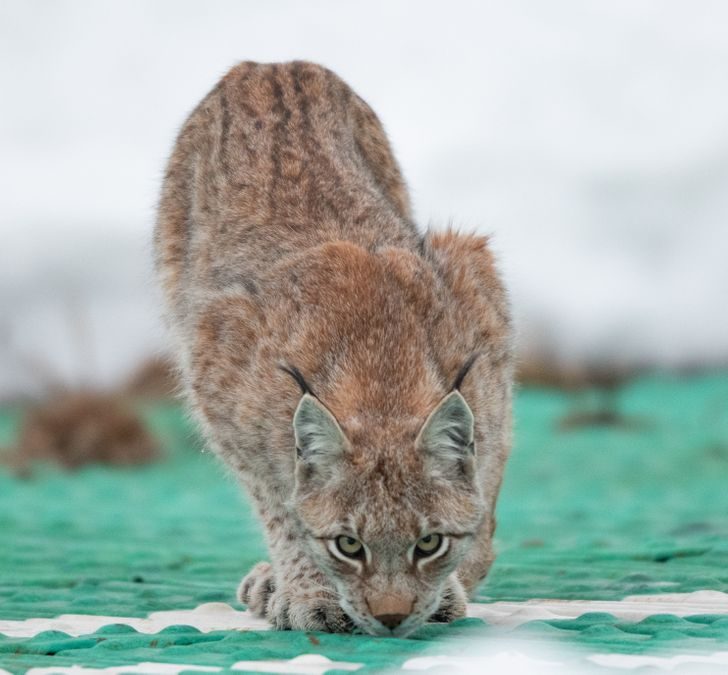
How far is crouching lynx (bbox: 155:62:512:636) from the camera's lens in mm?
4504

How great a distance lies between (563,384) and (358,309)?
38.1 feet

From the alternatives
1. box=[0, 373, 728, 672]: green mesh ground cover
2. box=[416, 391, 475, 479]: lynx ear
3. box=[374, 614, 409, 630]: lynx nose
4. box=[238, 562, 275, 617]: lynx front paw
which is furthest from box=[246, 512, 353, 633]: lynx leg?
box=[416, 391, 475, 479]: lynx ear

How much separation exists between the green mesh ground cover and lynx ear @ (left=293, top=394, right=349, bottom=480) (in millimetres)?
602

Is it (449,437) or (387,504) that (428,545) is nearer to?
(387,504)

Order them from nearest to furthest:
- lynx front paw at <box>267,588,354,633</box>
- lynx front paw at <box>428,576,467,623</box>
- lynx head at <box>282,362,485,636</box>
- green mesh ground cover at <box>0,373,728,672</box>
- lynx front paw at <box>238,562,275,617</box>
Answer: lynx head at <box>282,362,485,636</box>
green mesh ground cover at <box>0,373,728,672</box>
lynx front paw at <box>267,588,354,633</box>
lynx front paw at <box>428,576,467,623</box>
lynx front paw at <box>238,562,275,617</box>

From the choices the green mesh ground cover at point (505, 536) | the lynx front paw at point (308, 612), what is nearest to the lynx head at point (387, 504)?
the green mesh ground cover at point (505, 536)

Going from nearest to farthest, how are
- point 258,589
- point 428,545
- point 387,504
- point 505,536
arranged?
1. point 387,504
2. point 428,545
3. point 258,589
4. point 505,536

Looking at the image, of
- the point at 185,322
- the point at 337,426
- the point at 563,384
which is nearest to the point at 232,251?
the point at 185,322

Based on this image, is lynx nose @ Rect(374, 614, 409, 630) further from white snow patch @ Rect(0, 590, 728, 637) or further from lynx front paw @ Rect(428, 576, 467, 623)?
lynx front paw @ Rect(428, 576, 467, 623)

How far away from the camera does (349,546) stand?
4.53 meters

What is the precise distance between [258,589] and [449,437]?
156cm

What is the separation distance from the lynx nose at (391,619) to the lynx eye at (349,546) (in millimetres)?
220

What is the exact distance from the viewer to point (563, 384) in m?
16.5

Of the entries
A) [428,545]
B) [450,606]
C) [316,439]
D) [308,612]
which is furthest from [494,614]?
[316,439]
